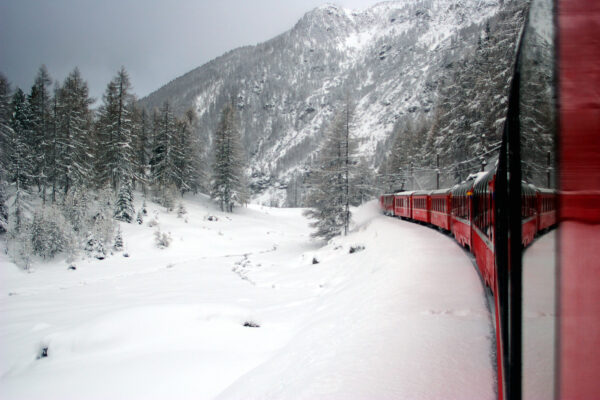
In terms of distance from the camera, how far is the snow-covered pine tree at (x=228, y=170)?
39.6m

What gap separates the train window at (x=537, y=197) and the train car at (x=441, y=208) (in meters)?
13.7

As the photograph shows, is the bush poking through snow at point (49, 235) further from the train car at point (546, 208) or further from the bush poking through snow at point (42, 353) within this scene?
the train car at point (546, 208)

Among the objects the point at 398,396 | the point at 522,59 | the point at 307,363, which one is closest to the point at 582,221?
the point at 522,59

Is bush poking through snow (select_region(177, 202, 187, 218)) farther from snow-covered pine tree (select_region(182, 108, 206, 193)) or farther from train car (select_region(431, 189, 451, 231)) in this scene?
train car (select_region(431, 189, 451, 231))

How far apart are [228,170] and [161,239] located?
57.8 ft

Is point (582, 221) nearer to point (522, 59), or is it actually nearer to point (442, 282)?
point (522, 59)

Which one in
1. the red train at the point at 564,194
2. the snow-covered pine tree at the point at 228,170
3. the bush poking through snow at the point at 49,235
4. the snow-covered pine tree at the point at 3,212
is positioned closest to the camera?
the red train at the point at 564,194

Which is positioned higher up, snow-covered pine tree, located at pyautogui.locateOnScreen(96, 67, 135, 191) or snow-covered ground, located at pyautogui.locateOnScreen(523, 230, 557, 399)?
snow-covered pine tree, located at pyautogui.locateOnScreen(96, 67, 135, 191)

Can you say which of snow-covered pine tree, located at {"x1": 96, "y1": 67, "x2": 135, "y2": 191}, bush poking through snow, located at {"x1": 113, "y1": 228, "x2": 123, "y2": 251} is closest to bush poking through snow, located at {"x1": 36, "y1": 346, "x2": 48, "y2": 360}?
bush poking through snow, located at {"x1": 113, "y1": 228, "x2": 123, "y2": 251}

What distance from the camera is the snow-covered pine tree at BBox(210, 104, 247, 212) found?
39.6m

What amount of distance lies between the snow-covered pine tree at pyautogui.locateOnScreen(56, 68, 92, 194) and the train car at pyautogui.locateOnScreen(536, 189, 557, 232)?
33.7 meters

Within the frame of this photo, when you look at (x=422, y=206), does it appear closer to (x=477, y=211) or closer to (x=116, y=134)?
(x=477, y=211)

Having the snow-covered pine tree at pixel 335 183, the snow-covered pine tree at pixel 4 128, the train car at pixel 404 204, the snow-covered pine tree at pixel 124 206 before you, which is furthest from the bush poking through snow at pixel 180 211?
the train car at pixel 404 204

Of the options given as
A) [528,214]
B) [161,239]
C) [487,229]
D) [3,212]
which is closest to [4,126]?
[3,212]
